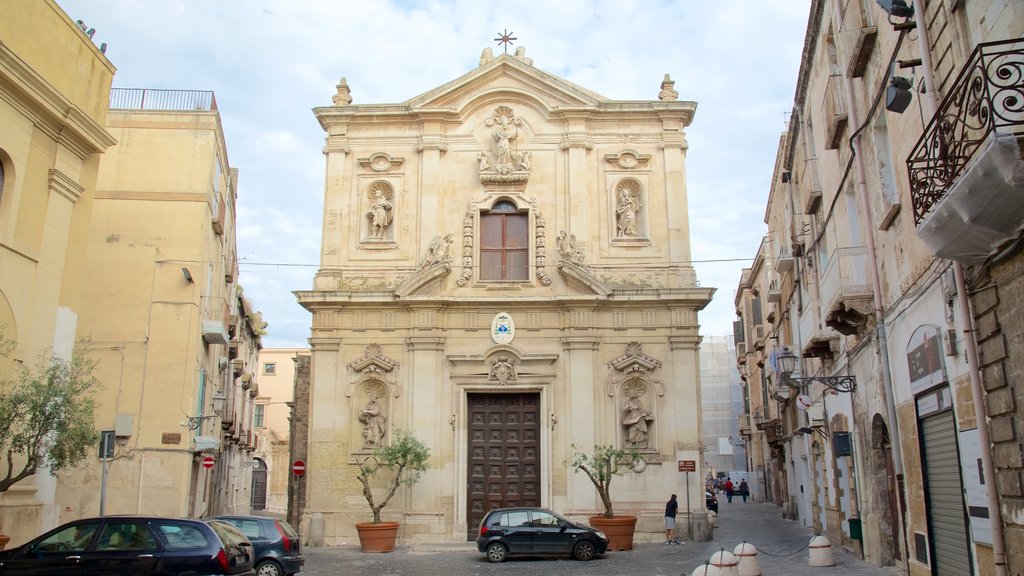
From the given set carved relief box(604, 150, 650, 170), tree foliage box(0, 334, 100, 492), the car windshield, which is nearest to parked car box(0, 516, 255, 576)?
the car windshield

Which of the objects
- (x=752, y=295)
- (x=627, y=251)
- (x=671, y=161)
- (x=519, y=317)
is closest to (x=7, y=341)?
(x=519, y=317)

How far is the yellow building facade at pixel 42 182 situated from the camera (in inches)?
521

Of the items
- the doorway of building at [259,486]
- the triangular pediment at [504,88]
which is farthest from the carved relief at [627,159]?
the doorway of building at [259,486]

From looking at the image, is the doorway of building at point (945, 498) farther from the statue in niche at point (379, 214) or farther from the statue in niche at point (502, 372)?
the statue in niche at point (379, 214)

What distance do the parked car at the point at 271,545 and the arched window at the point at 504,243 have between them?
10.1 m

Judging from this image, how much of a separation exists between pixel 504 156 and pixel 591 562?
11509 millimetres

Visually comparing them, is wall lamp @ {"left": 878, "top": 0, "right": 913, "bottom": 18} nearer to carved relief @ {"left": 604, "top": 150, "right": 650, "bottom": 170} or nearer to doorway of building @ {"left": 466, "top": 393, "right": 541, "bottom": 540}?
carved relief @ {"left": 604, "top": 150, "right": 650, "bottom": 170}

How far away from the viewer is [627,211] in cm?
2339

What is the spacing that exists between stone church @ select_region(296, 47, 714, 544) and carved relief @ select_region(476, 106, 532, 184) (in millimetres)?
56

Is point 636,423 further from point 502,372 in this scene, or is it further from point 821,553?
point 821,553

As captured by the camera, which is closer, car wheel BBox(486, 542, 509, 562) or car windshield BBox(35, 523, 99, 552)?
car windshield BBox(35, 523, 99, 552)

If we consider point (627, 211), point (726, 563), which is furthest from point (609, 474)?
point (726, 563)

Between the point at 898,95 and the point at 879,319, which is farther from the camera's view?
the point at 879,319

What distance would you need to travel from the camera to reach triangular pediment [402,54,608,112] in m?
24.1
